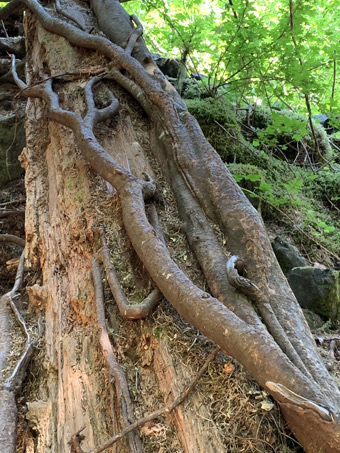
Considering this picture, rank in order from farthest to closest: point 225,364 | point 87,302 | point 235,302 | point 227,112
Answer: point 227,112
point 87,302
point 235,302
point 225,364

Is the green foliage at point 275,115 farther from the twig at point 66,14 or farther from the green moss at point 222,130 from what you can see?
the twig at point 66,14

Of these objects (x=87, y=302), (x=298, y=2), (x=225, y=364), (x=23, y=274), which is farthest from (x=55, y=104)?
(x=298, y=2)

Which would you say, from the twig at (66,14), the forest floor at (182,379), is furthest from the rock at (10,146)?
the forest floor at (182,379)

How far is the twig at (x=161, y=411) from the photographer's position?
188cm

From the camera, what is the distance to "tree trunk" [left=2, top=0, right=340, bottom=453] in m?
1.92

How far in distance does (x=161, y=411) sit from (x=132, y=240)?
1083 mm

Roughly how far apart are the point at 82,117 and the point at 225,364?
2.78m

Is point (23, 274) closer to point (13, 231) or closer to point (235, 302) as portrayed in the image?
point (13, 231)

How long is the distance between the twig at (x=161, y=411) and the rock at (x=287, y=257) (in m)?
1.80

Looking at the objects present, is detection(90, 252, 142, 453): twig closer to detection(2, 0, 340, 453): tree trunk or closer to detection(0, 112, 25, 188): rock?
detection(2, 0, 340, 453): tree trunk

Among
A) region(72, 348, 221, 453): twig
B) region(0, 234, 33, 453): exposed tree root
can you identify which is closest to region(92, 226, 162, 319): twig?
region(72, 348, 221, 453): twig

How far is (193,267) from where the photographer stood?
2.76 meters

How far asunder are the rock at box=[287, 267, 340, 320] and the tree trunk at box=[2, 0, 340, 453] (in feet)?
2.81


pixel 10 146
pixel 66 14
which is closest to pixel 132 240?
pixel 10 146
